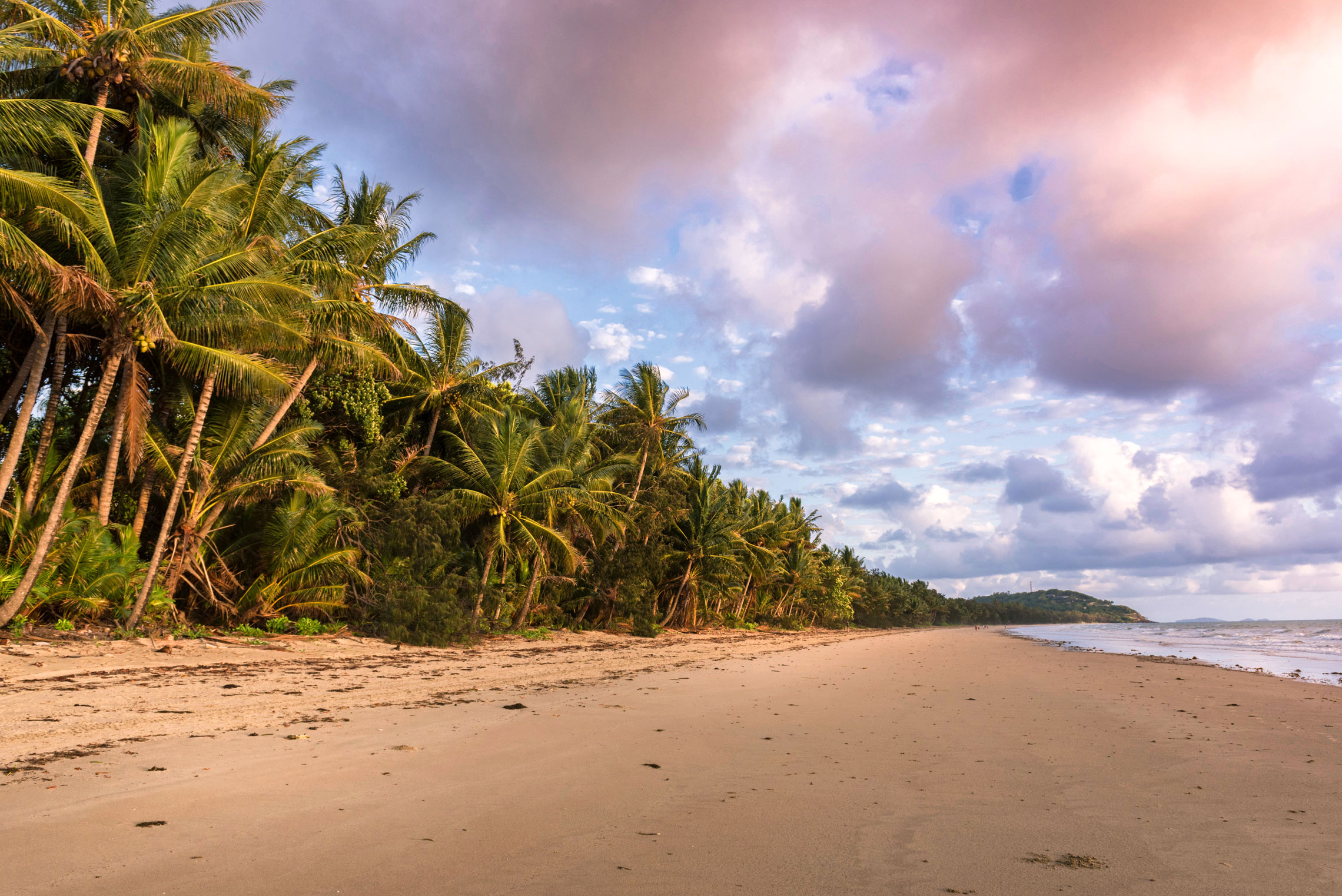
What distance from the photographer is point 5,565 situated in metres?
11.2

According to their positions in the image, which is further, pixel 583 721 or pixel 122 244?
pixel 122 244

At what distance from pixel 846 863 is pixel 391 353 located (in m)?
20.0

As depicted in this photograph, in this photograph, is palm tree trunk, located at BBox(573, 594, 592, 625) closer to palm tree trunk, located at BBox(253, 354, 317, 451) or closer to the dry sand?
palm tree trunk, located at BBox(253, 354, 317, 451)

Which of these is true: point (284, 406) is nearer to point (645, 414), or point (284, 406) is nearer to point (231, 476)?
→ point (231, 476)

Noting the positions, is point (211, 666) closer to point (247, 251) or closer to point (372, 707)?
point (372, 707)

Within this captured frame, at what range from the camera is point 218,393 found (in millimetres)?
15477

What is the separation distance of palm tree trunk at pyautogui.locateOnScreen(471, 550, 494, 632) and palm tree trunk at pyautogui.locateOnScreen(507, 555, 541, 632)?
1.44 m

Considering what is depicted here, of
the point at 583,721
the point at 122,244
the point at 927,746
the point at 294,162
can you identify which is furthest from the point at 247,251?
the point at 927,746

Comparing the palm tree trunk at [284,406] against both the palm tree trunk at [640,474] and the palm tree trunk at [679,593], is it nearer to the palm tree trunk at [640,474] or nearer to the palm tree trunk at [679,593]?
the palm tree trunk at [640,474]

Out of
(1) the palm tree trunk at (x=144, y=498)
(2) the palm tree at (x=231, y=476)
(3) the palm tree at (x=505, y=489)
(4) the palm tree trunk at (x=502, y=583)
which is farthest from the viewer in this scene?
(4) the palm tree trunk at (x=502, y=583)

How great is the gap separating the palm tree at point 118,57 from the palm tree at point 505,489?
10072mm

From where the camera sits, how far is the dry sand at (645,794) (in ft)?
10.4

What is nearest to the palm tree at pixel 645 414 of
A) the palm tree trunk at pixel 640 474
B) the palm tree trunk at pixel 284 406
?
the palm tree trunk at pixel 640 474

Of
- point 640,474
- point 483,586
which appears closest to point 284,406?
point 483,586
